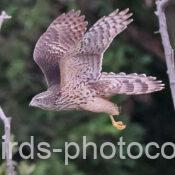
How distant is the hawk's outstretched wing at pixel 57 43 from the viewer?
2258mm

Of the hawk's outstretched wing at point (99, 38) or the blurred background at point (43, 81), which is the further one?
the blurred background at point (43, 81)

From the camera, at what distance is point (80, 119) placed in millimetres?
7199

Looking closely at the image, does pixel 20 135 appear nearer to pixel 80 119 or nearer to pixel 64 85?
pixel 80 119

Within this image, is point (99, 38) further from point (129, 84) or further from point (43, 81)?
point (43, 81)

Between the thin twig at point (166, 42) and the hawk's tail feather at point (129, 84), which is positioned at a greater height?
the thin twig at point (166, 42)

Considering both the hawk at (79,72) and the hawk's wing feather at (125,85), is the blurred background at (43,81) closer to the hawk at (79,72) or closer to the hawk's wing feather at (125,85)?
the hawk at (79,72)

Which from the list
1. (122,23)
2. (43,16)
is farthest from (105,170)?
(122,23)

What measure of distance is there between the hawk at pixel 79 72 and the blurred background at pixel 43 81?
3.91m

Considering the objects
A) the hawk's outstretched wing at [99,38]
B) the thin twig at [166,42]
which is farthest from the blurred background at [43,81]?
the thin twig at [166,42]

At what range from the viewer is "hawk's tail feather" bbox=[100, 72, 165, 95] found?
7.16 ft

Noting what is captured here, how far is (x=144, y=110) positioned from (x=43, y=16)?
84.5 inches

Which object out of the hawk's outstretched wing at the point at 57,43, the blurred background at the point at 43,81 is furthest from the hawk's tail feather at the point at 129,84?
the blurred background at the point at 43,81

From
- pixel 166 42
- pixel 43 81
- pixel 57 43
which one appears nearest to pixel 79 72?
pixel 57 43

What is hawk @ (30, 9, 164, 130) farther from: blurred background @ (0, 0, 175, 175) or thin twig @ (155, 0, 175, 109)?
blurred background @ (0, 0, 175, 175)
